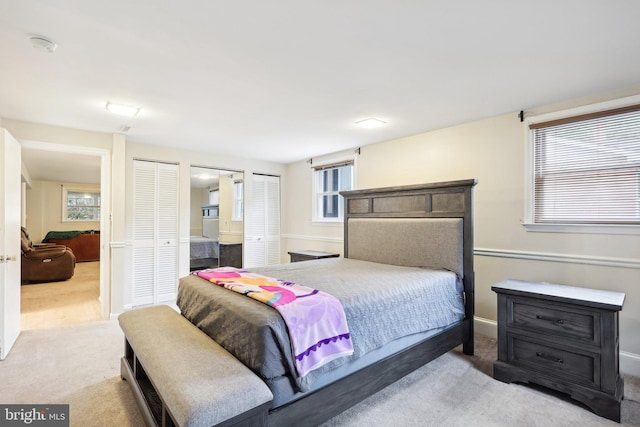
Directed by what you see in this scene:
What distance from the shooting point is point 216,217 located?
17.2 ft

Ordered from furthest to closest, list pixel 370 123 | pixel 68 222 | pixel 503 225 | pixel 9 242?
pixel 68 222, pixel 370 123, pixel 503 225, pixel 9 242

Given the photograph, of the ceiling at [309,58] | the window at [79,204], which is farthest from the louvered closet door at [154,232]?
the window at [79,204]

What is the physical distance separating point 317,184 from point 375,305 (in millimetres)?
3522

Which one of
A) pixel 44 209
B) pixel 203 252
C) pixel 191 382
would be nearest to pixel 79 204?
pixel 44 209

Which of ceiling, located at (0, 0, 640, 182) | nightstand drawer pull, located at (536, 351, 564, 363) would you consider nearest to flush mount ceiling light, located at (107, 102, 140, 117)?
ceiling, located at (0, 0, 640, 182)

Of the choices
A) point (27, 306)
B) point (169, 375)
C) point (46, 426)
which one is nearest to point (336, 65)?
point (169, 375)

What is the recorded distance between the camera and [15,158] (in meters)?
3.10

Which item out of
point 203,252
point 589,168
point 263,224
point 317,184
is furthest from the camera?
point 263,224

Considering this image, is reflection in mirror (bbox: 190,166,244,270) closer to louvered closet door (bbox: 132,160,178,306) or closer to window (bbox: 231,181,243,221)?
window (bbox: 231,181,243,221)

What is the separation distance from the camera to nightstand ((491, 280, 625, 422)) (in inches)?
79.0

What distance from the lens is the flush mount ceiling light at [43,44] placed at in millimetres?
1818

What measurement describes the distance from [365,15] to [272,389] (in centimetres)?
196

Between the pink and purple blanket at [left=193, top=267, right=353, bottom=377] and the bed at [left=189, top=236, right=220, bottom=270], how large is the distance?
3.21 m

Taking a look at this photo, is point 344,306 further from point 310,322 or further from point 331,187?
point 331,187
